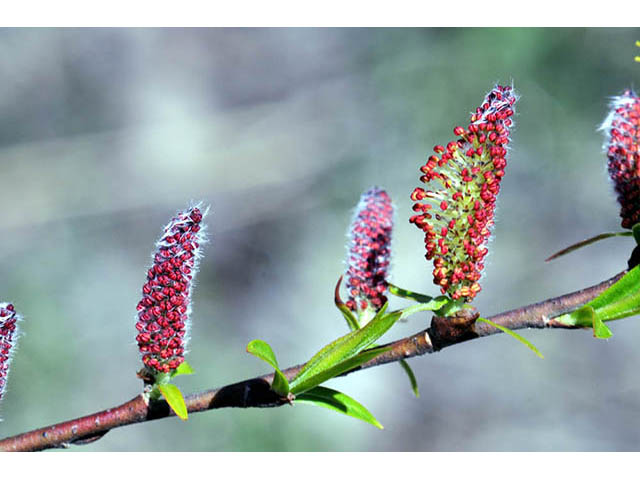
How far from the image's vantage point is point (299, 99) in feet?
11.6

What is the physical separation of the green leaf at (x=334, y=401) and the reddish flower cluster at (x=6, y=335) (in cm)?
34

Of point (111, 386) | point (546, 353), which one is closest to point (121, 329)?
point (111, 386)

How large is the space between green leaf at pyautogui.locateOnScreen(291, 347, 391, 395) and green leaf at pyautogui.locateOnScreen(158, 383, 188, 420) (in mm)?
123

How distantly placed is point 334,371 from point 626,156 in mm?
446

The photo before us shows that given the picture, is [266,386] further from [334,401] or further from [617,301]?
[617,301]

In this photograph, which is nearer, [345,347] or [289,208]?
[345,347]

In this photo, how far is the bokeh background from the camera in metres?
2.83

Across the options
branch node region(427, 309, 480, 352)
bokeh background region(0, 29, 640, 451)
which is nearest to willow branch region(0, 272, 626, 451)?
branch node region(427, 309, 480, 352)

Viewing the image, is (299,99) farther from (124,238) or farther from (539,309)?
(539,309)

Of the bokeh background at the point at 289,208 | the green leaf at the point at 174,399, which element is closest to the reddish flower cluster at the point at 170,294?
the green leaf at the point at 174,399

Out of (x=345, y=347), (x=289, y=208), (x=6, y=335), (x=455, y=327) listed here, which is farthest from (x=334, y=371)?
(x=289, y=208)

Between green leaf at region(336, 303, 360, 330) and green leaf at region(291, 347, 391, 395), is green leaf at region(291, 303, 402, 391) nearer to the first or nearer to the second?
green leaf at region(291, 347, 391, 395)

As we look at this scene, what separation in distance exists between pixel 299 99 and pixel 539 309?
287 cm

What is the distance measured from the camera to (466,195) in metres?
0.74
